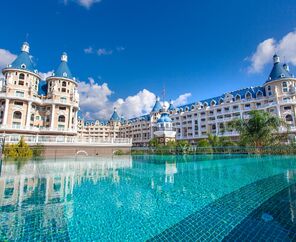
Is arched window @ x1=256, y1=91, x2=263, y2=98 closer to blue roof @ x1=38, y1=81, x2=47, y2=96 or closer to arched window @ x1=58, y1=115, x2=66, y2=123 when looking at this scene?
arched window @ x1=58, y1=115, x2=66, y2=123

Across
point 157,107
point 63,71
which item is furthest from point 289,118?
point 63,71

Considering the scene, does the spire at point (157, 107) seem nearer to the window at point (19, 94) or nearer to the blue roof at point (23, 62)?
the blue roof at point (23, 62)

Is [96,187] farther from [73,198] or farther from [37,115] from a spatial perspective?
[37,115]

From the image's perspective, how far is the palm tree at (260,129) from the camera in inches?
870

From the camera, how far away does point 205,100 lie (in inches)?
2030

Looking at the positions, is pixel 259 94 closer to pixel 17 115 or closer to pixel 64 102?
pixel 64 102

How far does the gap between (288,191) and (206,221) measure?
4318 millimetres

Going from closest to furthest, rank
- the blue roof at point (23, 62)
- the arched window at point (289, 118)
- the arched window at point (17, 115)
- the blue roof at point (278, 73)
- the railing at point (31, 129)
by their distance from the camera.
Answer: the railing at point (31, 129) < the arched window at point (17, 115) < the blue roof at point (23, 62) < the arched window at point (289, 118) < the blue roof at point (278, 73)

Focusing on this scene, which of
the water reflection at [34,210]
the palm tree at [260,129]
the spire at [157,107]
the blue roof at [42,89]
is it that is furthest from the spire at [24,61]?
the palm tree at [260,129]

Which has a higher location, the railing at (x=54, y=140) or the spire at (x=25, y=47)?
the spire at (x=25, y=47)

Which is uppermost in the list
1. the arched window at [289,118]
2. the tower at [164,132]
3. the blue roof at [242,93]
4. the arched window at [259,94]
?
the blue roof at [242,93]

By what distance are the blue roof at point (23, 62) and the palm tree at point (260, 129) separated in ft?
126

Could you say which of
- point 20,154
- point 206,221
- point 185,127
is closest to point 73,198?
point 206,221

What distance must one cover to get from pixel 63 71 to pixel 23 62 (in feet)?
22.9
